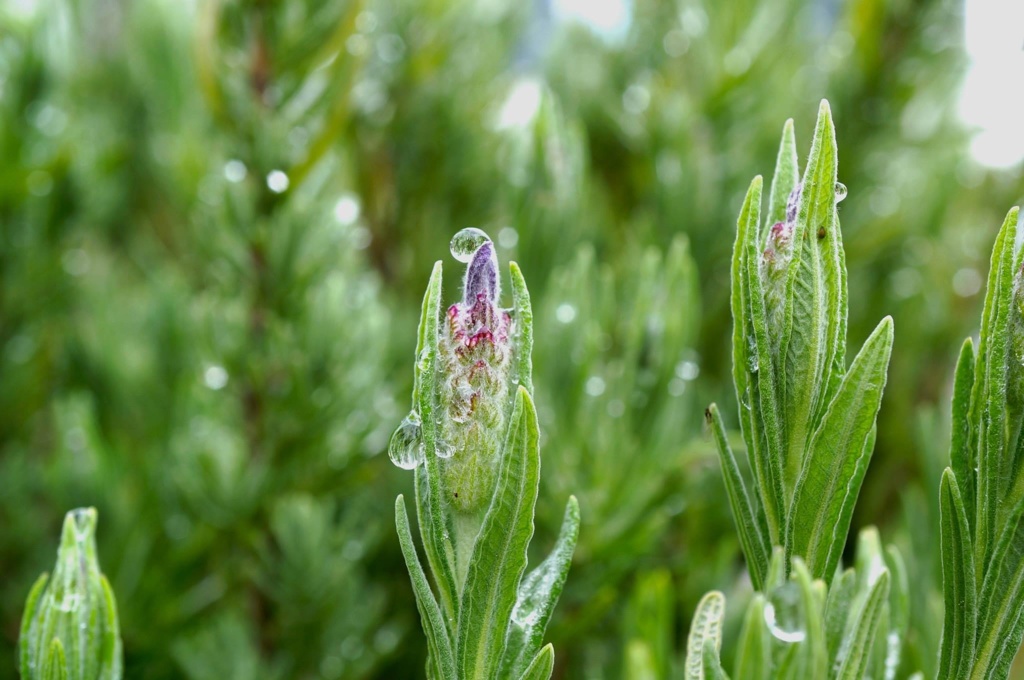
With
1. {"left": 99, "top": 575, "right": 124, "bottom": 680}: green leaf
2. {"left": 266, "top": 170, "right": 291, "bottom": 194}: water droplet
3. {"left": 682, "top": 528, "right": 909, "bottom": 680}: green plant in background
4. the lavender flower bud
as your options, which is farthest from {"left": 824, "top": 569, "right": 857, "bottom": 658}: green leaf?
{"left": 266, "top": 170, "right": 291, "bottom": 194}: water droplet

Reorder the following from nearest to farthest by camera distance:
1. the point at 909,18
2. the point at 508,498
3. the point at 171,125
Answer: the point at 508,498 < the point at 909,18 < the point at 171,125

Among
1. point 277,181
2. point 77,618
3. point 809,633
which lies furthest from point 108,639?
point 277,181

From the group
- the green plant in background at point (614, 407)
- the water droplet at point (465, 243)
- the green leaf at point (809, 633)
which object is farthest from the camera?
the green plant in background at point (614, 407)

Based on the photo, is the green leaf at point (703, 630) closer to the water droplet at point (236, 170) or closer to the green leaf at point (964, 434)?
the green leaf at point (964, 434)

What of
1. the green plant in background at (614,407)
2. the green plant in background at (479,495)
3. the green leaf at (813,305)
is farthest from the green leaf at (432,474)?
the green plant in background at (614,407)

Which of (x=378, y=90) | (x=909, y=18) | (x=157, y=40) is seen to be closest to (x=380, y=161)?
(x=378, y=90)

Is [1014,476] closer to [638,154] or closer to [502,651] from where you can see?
[502,651]
